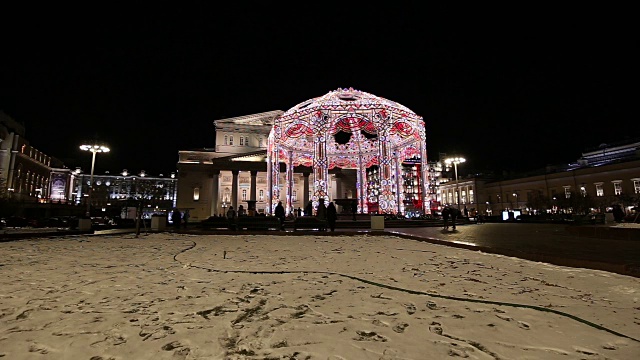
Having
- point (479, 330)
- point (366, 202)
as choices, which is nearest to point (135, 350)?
point (479, 330)

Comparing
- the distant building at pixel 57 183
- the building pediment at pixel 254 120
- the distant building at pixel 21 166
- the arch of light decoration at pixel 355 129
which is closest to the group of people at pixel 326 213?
the arch of light decoration at pixel 355 129

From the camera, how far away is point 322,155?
78.4 feet

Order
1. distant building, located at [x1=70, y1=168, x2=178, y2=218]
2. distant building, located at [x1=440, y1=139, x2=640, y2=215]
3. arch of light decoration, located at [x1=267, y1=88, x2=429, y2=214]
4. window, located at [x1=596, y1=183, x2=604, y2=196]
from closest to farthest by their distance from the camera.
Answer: arch of light decoration, located at [x1=267, y1=88, x2=429, y2=214], distant building, located at [x1=440, y1=139, x2=640, y2=215], window, located at [x1=596, y1=183, x2=604, y2=196], distant building, located at [x1=70, y1=168, x2=178, y2=218]

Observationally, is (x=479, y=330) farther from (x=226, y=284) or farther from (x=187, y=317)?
(x=226, y=284)

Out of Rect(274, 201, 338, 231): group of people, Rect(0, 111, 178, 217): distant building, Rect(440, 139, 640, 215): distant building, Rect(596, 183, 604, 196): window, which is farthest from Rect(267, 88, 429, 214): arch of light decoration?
Rect(596, 183, 604, 196): window

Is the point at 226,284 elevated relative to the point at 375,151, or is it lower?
lower

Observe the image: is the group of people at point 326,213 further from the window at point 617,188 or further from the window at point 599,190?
the window at point 599,190

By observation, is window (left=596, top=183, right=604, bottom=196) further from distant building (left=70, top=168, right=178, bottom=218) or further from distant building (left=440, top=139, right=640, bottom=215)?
distant building (left=70, top=168, right=178, bottom=218)

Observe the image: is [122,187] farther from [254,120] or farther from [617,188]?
[617,188]

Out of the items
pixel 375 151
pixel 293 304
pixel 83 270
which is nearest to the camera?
pixel 293 304

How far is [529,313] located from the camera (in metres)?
3.37

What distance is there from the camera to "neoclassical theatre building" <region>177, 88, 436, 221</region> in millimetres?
23188

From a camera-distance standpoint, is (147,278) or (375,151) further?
(375,151)

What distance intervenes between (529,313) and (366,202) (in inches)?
1001
